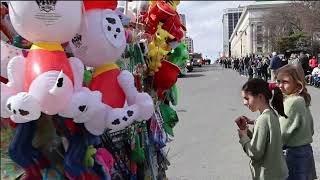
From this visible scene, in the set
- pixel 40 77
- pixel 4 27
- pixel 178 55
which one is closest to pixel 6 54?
pixel 4 27

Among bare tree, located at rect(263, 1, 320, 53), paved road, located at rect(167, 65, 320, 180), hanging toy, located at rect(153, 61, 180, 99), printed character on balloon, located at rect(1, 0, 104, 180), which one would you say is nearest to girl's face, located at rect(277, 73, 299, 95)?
hanging toy, located at rect(153, 61, 180, 99)

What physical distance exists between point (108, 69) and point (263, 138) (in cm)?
131

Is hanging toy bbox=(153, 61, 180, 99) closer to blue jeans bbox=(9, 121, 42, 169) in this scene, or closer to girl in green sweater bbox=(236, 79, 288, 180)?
girl in green sweater bbox=(236, 79, 288, 180)

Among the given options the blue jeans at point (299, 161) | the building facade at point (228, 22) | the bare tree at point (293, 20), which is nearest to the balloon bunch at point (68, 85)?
the blue jeans at point (299, 161)

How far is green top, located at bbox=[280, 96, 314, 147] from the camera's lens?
4254mm

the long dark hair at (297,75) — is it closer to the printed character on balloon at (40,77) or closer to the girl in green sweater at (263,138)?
the girl in green sweater at (263,138)

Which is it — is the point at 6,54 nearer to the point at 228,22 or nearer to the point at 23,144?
the point at 23,144

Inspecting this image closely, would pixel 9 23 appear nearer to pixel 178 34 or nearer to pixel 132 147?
pixel 132 147

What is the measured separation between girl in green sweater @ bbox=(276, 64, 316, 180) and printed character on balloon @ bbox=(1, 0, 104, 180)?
77.6 inches

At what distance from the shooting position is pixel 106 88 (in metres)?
3.20

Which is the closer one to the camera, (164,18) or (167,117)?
(164,18)

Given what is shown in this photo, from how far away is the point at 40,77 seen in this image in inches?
105

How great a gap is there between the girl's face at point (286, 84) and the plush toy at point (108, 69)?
4.79 feet

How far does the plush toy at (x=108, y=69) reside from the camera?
120 inches
